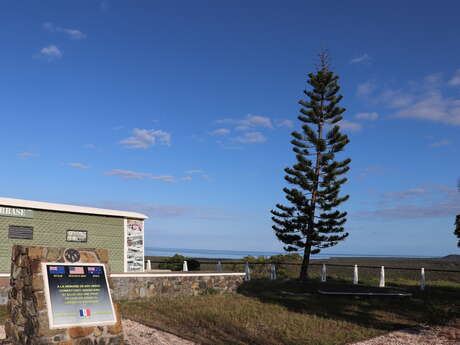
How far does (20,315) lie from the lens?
8383 millimetres

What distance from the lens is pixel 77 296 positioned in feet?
26.2

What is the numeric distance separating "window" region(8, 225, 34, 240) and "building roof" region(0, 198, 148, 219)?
80cm

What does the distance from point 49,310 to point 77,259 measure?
109 centimetres

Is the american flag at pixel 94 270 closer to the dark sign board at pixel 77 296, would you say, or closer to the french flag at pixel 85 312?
the dark sign board at pixel 77 296

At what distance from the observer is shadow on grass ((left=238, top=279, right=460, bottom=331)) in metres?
13.6

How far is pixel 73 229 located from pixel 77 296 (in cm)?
1126

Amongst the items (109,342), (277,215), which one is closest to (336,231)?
(277,215)

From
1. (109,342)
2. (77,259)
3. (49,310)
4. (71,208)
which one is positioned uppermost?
(71,208)

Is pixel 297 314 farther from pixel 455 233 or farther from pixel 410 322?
pixel 455 233

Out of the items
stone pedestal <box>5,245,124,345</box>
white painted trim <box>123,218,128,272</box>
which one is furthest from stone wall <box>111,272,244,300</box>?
stone pedestal <box>5,245,124,345</box>

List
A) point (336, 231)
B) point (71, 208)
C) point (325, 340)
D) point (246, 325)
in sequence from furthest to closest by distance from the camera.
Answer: point (336, 231) < point (71, 208) < point (246, 325) < point (325, 340)

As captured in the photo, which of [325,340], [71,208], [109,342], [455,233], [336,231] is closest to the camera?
[109,342]

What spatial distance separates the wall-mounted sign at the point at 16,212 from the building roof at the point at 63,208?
0.67 ft

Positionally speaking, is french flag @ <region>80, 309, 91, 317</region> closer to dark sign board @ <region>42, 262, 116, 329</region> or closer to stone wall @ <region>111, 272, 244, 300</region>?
dark sign board @ <region>42, 262, 116, 329</region>
